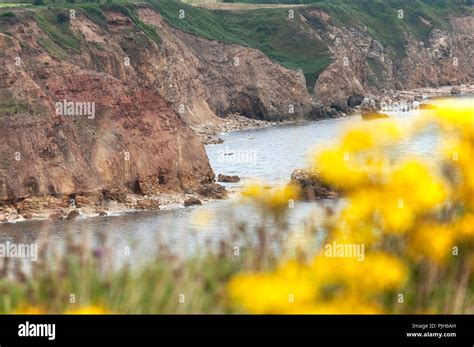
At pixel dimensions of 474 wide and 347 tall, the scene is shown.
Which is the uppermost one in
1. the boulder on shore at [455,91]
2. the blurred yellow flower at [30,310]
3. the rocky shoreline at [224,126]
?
the blurred yellow flower at [30,310]

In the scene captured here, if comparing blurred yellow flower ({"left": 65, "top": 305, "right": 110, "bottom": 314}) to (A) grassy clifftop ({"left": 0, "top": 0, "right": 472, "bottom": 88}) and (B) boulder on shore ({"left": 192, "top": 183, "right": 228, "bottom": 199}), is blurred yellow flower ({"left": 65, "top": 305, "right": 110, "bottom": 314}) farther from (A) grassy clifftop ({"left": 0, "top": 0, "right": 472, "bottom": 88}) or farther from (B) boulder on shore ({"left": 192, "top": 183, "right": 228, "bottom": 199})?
(A) grassy clifftop ({"left": 0, "top": 0, "right": 472, "bottom": 88})

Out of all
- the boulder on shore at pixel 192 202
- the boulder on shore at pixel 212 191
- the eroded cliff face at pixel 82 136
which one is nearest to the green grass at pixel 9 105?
the eroded cliff face at pixel 82 136

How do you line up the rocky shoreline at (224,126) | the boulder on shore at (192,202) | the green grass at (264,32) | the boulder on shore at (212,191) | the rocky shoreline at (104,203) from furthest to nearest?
1. the green grass at (264,32)
2. the rocky shoreline at (224,126)
3. the boulder on shore at (212,191)
4. the boulder on shore at (192,202)
5. the rocky shoreline at (104,203)

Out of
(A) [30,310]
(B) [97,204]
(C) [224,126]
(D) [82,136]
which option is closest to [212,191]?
(B) [97,204]

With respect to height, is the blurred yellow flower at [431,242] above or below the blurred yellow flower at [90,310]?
above

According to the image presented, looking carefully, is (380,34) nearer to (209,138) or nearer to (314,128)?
(314,128)

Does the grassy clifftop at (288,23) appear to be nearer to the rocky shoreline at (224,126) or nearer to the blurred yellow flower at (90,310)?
the rocky shoreline at (224,126)

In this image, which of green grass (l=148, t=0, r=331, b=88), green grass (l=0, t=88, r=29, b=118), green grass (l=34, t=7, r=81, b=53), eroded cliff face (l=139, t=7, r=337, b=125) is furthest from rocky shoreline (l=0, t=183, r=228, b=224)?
green grass (l=148, t=0, r=331, b=88)
